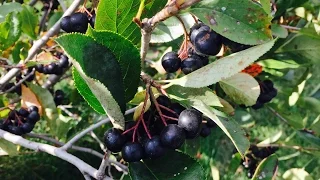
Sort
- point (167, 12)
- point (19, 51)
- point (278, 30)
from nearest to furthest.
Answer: point (167, 12) → point (278, 30) → point (19, 51)

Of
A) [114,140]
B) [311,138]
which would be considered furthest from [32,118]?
[311,138]

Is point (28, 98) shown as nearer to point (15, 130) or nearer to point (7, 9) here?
point (15, 130)

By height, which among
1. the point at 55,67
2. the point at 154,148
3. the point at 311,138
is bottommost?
the point at 311,138

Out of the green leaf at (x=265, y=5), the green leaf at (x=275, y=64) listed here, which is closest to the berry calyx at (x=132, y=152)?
the green leaf at (x=265, y=5)

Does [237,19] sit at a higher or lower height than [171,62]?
higher

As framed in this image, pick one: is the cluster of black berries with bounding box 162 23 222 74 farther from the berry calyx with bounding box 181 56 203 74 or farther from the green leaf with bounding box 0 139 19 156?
the green leaf with bounding box 0 139 19 156

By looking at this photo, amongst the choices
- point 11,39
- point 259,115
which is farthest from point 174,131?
point 259,115

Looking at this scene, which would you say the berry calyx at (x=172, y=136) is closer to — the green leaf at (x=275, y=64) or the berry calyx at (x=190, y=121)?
the berry calyx at (x=190, y=121)
